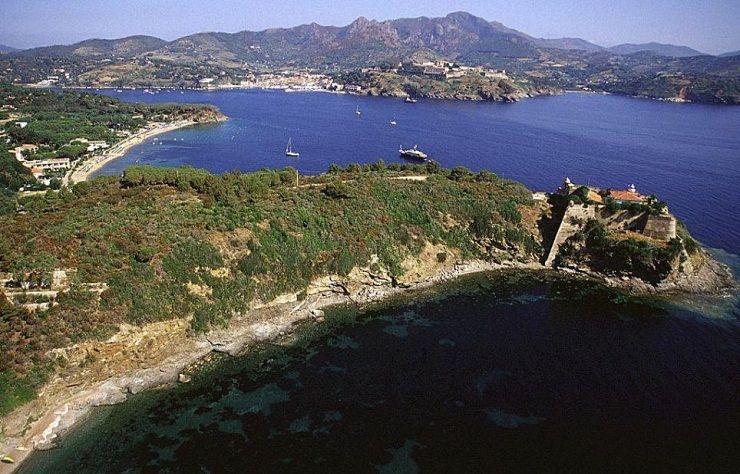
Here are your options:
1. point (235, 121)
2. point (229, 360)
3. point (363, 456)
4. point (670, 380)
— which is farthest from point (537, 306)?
point (235, 121)

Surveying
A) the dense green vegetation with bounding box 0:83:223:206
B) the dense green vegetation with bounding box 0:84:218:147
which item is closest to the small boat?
the dense green vegetation with bounding box 0:83:223:206

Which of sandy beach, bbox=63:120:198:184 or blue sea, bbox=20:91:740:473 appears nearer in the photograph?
blue sea, bbox=20:91:740:473

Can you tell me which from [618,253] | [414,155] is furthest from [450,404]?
[414,155]

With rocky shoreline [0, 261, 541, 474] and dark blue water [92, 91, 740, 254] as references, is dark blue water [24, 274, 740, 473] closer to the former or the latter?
rocky shoreline [0, 261, 541, 474]

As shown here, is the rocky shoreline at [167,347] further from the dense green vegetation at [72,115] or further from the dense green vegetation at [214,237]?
the dense green vegetation at [72,115]

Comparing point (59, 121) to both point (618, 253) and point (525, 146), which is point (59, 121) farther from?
point (618, 253)

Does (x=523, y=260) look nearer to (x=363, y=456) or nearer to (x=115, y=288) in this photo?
(x=363, y=456)

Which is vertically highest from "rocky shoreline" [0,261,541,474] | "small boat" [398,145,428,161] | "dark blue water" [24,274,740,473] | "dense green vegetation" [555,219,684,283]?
"small boat" [398,145,428,161]
